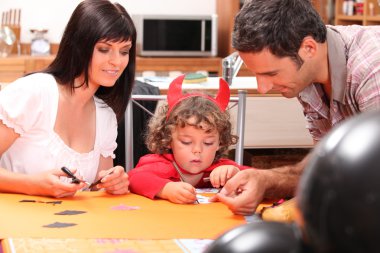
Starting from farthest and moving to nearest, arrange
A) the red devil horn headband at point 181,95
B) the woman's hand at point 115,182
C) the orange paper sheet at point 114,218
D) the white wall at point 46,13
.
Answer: the white wall at point 46,13
the red devil horn headband at point 181,95
the woman's hand at point 115,182
the orange paper sheet at point 114,218

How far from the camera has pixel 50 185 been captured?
1.75 m

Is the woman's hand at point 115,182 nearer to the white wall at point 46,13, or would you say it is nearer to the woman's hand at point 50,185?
the woman's hand at point 50,185

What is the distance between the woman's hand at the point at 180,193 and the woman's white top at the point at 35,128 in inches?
14.4

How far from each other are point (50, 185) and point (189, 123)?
49cm

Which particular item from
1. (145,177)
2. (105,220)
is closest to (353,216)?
(105,220)

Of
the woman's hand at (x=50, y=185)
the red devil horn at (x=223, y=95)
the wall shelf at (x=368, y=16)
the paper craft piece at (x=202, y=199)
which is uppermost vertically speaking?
the wall shelf at (x=368, y=16)

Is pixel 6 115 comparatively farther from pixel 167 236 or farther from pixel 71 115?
pixel 167 236

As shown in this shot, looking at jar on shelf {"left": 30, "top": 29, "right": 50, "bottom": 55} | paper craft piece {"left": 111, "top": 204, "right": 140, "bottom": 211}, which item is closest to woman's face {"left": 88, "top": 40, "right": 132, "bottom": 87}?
paper craft piece {"left": 111, "top": 204, "right": 140, "bottom": 211}

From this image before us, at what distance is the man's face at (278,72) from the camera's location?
5.63 ft

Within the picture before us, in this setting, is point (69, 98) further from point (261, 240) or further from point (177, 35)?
point (177, 35)

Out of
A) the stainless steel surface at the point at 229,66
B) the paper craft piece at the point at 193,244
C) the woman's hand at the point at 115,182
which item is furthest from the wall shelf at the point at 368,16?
the paper craft piece at the point at 193,244

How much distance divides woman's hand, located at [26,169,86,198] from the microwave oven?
3636mm

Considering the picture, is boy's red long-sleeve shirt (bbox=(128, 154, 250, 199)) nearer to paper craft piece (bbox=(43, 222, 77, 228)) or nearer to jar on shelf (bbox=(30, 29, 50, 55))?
paper craft piece (bbox=(43, 222, 77, 228))

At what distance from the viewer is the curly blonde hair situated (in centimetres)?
204
